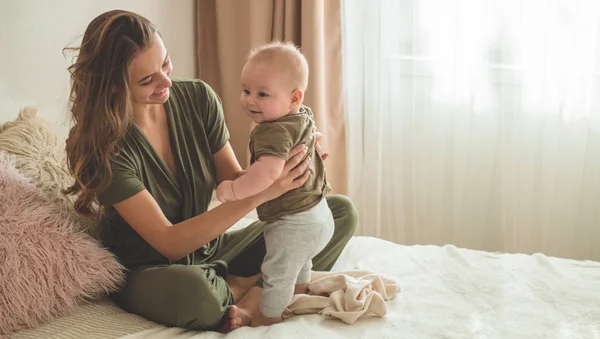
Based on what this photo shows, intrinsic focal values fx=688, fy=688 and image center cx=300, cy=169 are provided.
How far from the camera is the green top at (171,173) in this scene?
1.68 metres

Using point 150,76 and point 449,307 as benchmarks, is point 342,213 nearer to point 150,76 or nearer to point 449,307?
point 449,307

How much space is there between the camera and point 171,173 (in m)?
1.81

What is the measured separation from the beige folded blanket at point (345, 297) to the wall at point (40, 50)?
32.5 inches

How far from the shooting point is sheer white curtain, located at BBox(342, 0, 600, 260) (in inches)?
101

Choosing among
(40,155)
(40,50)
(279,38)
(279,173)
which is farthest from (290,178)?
(279,38)

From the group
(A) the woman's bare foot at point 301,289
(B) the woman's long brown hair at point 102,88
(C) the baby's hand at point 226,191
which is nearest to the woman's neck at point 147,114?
(B) the woman's long brown hair at point 102,88

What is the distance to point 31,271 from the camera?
4.97 ft

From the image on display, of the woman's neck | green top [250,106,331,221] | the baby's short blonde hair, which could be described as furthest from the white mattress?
the baby's short blonde hair

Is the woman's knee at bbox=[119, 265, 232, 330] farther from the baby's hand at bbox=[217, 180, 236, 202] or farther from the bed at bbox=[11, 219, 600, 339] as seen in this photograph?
the baby's hand at bbox=[217, 180, 236, 202]

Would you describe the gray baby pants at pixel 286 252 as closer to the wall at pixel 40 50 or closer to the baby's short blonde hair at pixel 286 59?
the baby's short blonde hair at pixel 286 59

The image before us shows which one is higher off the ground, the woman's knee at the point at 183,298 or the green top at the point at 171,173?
the green top at the point at 171,173

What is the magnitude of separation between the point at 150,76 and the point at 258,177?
0.39 m

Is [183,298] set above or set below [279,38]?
below

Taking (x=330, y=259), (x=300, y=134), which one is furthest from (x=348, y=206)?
(x=300, y=134)
